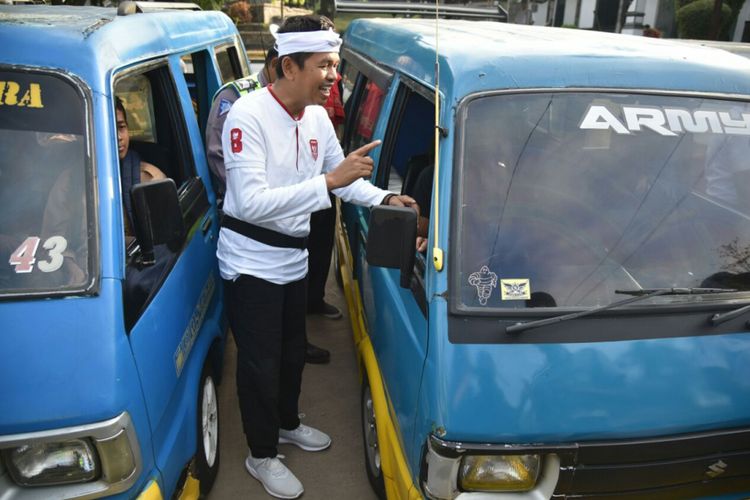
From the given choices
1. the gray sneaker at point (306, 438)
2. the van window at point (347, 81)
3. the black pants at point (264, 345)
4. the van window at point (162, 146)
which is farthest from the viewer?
the van window at point (347, 81)

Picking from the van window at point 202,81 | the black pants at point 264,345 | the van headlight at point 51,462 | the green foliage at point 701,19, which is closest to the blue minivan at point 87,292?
the van headlight at point 51,462

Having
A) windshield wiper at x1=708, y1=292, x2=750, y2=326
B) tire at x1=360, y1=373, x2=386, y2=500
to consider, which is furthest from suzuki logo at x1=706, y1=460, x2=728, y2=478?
tire at x1=360, y1=373, x2=386, y2=500

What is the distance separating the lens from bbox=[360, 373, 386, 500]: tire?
2.73 metres

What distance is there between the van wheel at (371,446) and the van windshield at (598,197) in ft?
3.74

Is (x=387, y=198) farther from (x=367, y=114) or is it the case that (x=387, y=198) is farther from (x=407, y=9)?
(x=407, y=9)

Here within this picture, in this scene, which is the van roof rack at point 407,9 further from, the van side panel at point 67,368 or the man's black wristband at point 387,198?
the van side panel at point 67,368

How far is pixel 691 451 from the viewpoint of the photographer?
1839mm

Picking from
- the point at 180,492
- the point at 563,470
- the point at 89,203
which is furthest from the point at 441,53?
the point at 180,492

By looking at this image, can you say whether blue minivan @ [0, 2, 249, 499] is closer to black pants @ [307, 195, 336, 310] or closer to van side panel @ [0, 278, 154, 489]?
van side panel @ [0, 278, 154, 489]

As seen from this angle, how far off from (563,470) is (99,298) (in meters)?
1.57

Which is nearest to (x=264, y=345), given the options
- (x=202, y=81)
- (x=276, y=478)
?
(x=276, y=478)

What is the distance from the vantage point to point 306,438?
315cm

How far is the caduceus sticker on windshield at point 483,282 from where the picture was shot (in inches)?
73.9

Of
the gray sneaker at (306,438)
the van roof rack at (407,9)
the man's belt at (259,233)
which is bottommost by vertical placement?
the gray sneaker at (306,438)
